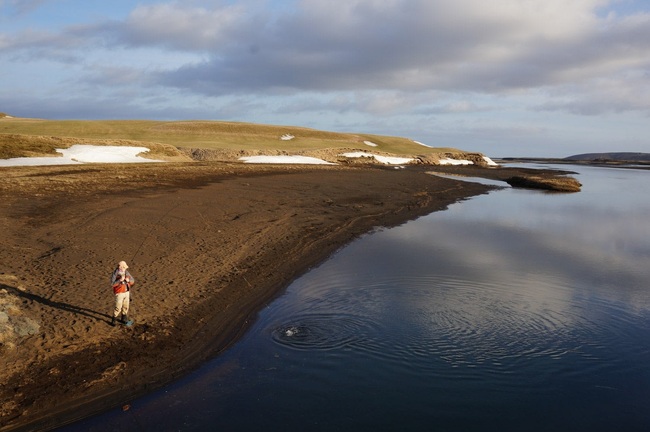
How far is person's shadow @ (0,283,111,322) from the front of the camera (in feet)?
33.8

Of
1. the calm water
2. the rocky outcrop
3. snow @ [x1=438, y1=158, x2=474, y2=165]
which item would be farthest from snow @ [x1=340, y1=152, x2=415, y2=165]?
the calm water

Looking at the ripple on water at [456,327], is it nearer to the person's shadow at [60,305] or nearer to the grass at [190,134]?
the person's shadow at [60,305]

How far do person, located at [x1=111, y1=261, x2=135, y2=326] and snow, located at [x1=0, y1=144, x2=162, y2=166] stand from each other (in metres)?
29.1

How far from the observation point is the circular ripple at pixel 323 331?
10.1 m

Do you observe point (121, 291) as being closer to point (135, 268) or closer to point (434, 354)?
point (135, 268)

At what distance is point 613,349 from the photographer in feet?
33.3

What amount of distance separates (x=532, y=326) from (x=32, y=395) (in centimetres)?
956

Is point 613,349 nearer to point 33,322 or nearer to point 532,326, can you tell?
point 532,326

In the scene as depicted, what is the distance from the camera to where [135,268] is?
13289mm

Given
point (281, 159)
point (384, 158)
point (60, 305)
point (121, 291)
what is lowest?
point (60, 305)

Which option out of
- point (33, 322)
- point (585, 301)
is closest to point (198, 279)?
point (33, 322)

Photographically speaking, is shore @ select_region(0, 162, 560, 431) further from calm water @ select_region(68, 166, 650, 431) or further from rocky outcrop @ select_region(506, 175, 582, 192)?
rocky outcrop @ select_region(506, 175, 582, 192)

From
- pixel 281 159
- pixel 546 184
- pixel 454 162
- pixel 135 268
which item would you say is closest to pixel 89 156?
pixel 281 159

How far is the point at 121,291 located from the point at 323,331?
4.08m
